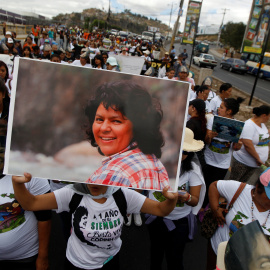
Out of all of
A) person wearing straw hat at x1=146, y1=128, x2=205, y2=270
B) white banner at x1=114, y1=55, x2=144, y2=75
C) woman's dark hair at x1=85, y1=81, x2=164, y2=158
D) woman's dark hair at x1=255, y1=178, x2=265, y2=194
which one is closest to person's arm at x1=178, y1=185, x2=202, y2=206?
person wearing straw hat at x1=146, y1=128, x2=205, y2=270

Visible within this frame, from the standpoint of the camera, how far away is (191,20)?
18734 millimetres

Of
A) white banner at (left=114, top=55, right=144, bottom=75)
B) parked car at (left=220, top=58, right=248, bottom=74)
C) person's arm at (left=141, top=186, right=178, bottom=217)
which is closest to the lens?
person's arm at (left=141, top=186, right=178, bottom=217)

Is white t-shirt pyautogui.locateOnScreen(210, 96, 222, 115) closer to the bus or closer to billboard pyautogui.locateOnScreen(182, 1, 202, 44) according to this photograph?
billboard pyautogui.locateOnScreen(182, 1, 202, 44)

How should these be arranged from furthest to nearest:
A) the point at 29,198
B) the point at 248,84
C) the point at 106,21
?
the point at 106,21 < the point at 248,84 < the point at 29,198

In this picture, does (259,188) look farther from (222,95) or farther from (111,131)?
(222,95)

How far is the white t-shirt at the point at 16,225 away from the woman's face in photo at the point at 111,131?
656mm

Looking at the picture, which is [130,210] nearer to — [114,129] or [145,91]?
[114,129]

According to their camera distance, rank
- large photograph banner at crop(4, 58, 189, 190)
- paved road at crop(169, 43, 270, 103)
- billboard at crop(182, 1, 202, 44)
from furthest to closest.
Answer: billboard at crop(182, 1, 202, 44) → paved road at crop(169, 43, 270, 103) → large photograph banner at crop(4, 58, 189, 190)

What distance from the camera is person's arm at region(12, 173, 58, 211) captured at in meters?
1.45

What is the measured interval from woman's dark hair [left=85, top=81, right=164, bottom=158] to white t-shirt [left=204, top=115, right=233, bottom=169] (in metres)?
2.04

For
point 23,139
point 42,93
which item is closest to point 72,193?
point 23,139

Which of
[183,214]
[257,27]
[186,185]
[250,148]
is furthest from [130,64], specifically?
[257,27]

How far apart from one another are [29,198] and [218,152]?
258 centimetres

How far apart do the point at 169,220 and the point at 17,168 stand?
1.44m
